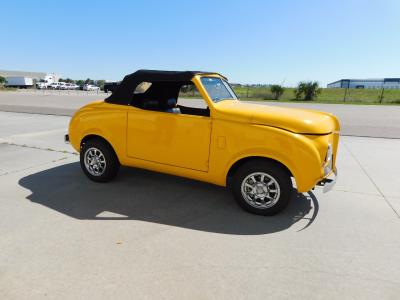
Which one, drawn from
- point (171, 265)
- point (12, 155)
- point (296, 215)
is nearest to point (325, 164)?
point (296, 215)

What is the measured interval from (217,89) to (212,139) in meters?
0.97

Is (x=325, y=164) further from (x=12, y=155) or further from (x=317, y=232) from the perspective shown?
(x=12, y=155)

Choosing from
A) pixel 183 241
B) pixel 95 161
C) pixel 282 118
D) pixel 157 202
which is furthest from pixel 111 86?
pixel 183 241

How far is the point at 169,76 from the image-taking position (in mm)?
4453

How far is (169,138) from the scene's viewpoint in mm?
4355

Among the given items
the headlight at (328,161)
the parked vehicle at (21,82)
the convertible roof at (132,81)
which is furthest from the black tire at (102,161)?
the parked vehicle at (21,82)

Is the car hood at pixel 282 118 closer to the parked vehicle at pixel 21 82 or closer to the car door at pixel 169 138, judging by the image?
the car door at pixel 169 138

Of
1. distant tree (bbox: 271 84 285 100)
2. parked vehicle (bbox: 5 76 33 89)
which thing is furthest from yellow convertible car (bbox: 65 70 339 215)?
parked vehicle (bbox: 5 76 33 89)

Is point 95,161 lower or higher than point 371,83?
lower

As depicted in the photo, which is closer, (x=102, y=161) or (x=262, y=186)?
(x=262, y=186)

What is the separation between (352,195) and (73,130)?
4537mm

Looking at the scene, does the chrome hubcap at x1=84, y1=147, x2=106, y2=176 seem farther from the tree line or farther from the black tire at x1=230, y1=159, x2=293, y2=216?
the tree line

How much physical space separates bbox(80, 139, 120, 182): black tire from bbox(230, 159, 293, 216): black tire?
1.96m

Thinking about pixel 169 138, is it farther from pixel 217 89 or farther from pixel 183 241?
pixel 183 241
